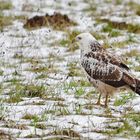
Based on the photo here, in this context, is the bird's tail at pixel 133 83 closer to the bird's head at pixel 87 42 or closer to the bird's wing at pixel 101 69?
the bird's wing at pixel 101 69

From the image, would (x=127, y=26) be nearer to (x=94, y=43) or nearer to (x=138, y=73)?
(x=138, y=73)

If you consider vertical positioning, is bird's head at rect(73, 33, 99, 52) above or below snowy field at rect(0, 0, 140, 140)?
above

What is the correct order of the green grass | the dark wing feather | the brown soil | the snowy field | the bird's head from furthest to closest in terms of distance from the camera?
the green grass → the brown soil → the bird's head → the dark wing feather → the snowy field

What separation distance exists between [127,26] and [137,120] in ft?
20.1

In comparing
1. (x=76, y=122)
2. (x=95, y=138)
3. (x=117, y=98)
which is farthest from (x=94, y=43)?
(x=95, y=138)

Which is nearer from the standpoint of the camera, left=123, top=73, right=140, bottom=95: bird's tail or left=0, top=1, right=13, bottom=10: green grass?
left=123, top=73, right=140, bottom=95: bird's tail

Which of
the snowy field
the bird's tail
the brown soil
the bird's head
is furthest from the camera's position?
the brown soil

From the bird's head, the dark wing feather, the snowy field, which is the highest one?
the bird's head

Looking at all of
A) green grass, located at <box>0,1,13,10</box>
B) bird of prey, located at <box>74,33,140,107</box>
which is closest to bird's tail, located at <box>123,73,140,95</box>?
bird of prey, located at <box>74,33,140,107</box>

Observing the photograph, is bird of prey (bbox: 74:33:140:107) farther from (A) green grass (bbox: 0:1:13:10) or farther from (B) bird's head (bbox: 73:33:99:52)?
(A) green grass (bbox: 0:1:13:10)

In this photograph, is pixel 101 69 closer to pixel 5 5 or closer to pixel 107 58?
pixel 107 58

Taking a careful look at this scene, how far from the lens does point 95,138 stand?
607 centimetres

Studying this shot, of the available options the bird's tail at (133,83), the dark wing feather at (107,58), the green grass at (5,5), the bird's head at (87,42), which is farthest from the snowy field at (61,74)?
the bird's head at (87,42)

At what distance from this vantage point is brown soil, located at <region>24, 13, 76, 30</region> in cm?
1255
